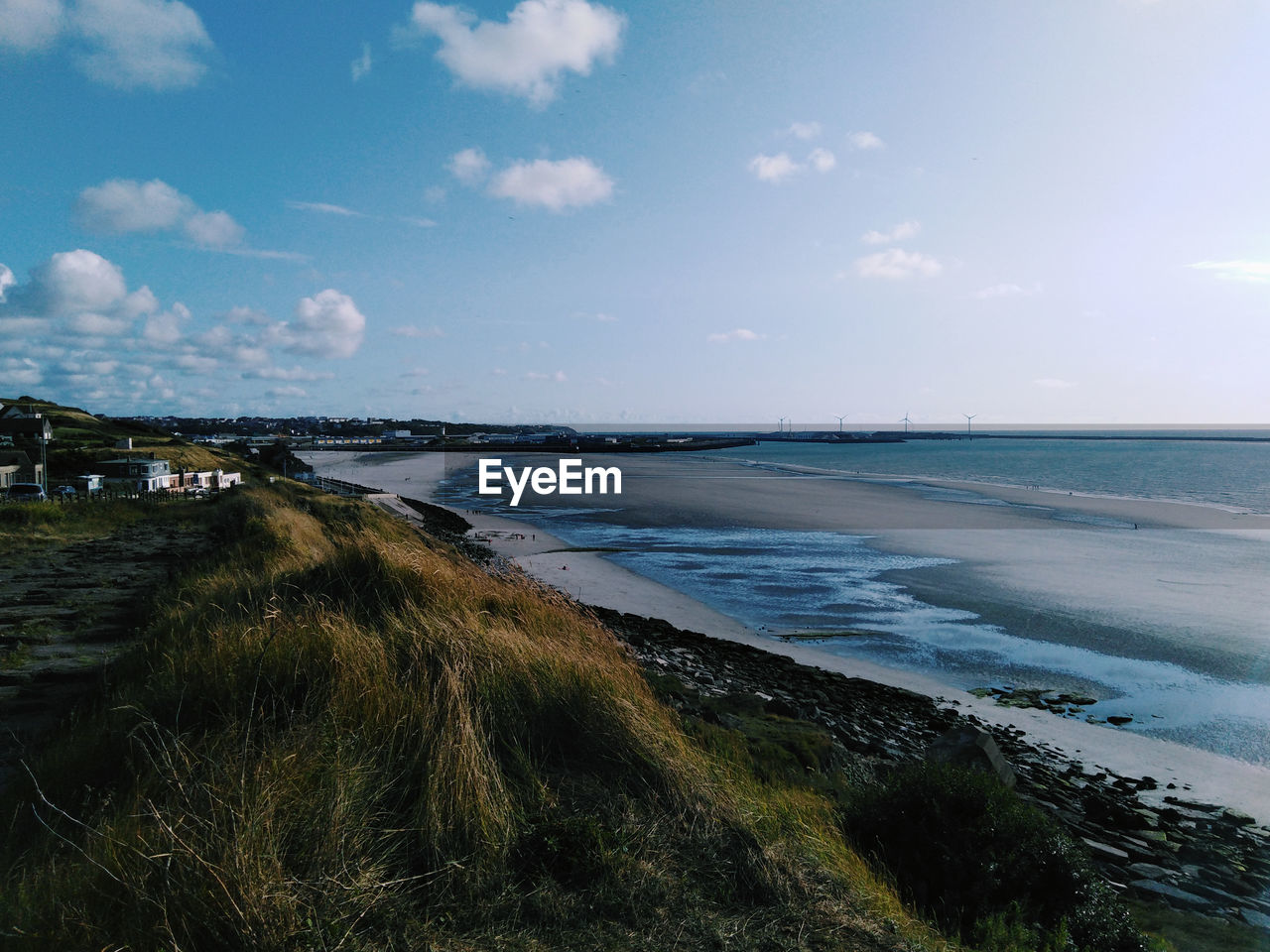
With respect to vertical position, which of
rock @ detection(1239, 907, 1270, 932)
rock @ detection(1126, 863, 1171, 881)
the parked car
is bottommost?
rock @ detection(1239, 907, 1270, 932)

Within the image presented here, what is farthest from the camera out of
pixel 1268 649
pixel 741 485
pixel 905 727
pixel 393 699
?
pixel 741 485

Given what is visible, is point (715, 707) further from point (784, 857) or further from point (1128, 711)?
point (1128, 711)

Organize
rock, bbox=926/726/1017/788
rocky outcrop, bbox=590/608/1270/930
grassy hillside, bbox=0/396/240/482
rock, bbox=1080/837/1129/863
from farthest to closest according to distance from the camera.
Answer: grassy hillside, bbox=0/396/240/482, rock, bbox=1080/837/1129/863, rock, bbox=926/726/1017/788, rocky outcrop, bbox=590/608/1270/930

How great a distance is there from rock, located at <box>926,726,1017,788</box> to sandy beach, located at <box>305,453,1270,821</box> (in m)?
3.51

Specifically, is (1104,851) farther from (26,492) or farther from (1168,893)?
(26,492)

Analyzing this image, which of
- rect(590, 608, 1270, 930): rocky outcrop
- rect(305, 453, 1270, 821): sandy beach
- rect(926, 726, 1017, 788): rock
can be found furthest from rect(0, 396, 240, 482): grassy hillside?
rect(926, 726, 1017, 788): rock

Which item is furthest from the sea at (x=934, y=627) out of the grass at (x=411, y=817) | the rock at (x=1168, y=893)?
the grass at (x=411, y=817)

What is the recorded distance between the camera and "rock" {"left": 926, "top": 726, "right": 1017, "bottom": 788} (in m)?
7.11

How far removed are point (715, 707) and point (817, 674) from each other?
200 inches

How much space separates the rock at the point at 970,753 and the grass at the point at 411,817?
6.45ft

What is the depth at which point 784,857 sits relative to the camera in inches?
164

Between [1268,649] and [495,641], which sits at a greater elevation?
[495,641]

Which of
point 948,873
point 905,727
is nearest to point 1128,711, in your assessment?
point 905,727

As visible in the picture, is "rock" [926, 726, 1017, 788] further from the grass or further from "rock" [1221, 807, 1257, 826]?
"rock" [1221, 807, 1257, 826]
